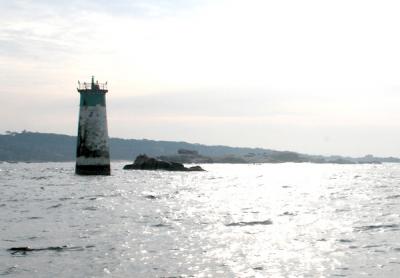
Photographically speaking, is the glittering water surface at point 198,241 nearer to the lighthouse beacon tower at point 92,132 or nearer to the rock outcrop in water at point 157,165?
the lighthouse beacon tower at point 92,132

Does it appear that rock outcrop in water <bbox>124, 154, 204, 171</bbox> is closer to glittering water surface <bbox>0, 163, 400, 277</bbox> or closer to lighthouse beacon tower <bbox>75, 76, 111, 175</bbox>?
lighthouse beacon tower <bbox>75, 76, 111, 175</bbox>

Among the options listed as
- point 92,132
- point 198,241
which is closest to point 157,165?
point 92,132

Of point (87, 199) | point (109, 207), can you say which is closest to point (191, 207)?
point (109, 207)

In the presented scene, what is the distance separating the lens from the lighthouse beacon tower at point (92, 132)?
67.2m

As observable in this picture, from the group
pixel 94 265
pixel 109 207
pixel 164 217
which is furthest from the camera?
pixel 109 207

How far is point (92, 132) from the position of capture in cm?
6719

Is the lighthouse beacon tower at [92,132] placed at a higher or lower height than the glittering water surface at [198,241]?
higher

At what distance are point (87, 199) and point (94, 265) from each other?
22619mm

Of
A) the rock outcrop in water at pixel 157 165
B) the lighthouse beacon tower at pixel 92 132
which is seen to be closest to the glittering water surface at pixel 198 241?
the lighthouse beacon tower at pixel 92 132

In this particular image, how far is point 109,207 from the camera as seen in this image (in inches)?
1258

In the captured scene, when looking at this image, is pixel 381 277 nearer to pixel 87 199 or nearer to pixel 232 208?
pixel 232 208

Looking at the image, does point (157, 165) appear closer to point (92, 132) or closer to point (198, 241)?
point (92, 132)

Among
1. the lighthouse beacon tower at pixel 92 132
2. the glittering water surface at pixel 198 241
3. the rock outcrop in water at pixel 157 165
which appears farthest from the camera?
the rock outcrop in water at pixel 157 165

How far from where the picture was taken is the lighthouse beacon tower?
67.2 m
